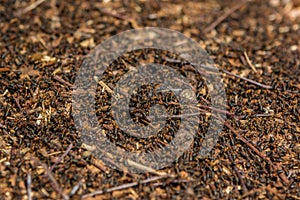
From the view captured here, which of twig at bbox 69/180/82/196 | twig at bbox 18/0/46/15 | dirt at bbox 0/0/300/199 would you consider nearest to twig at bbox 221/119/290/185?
dirt at bbox 0/0/300/199

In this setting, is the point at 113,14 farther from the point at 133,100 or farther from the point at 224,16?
the point at 133,100

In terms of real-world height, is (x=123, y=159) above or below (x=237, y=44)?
below

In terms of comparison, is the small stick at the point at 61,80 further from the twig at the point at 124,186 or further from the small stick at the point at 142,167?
the twig at the point at 124,186

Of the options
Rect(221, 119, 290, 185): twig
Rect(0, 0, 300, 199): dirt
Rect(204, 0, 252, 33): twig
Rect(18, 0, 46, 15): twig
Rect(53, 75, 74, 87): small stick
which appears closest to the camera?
Rect(0, 0, 300, 199): dirt

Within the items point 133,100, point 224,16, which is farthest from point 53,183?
point 224,16

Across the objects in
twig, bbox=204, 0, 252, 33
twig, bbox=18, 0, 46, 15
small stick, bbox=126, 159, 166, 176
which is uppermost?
twig, bbox=18, 0, 46, 15

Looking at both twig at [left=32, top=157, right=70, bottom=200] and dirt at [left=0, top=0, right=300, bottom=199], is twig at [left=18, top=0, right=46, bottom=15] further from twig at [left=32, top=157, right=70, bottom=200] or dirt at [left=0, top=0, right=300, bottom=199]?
twig at [left=32, top=157, right=70, bottom=200]

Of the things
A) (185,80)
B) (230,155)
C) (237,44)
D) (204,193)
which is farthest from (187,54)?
(204,193)

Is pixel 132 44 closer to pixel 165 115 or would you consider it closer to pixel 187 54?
pixel 187 54
